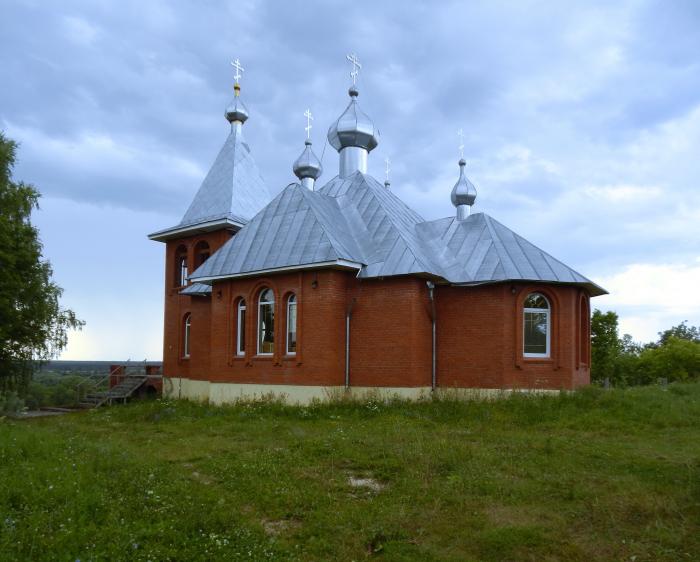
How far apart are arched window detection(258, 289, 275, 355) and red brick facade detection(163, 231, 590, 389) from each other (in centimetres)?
32

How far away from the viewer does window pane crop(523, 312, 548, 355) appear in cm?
1380

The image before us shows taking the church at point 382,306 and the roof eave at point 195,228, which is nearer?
the church at point 382,306

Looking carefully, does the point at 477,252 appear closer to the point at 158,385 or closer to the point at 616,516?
the point at 616,516

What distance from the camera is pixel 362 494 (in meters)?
6.77

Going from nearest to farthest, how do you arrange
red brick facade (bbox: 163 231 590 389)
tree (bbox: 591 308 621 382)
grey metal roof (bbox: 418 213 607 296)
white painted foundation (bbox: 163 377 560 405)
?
1. white painted foundation (bbox: 163 377 560 405)
2. red brick facade (bbox: 163 231 590 389)
3. grey metal roof (bbox: 418 213 607 296)
4. tree (bbox: 591 308 621 382)

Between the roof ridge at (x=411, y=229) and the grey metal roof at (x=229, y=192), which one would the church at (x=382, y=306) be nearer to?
the roof ridge at (x=411, y=229)

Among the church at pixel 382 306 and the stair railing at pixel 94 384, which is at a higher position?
the church at pixel 382 306

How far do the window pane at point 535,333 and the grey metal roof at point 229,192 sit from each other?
915 centimetres

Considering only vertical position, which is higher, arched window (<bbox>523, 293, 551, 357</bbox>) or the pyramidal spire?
the pyramidal spire

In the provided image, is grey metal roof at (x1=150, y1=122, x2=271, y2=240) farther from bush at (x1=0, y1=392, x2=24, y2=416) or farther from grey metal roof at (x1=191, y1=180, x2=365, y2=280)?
bush at (x1=0, y1=392, x2=24, y2=416)

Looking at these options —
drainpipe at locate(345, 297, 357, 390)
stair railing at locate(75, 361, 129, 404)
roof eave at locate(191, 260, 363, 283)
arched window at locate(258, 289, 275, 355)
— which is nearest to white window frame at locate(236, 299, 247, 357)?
arched window at locate(258, 289, 275, 355)

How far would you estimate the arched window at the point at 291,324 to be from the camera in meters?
14.3

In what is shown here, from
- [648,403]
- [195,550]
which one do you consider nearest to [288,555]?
[195,550]

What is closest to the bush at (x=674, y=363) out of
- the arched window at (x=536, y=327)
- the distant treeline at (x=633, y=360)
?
the distant treeline at (x=633, y=360)
